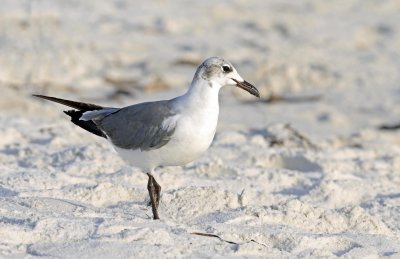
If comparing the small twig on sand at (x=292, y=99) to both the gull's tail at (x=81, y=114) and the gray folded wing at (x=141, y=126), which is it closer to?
the gull's tail at (x=81, y=114)

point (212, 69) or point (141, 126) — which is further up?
point (212, 69)

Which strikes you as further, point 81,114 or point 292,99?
point 292,99

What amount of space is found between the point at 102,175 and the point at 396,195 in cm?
183

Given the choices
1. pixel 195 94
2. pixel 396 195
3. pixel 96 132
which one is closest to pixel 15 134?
pixel 96 132

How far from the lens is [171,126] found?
470cm

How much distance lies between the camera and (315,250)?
13.9 feet

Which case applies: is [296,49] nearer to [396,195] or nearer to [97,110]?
[396,195]

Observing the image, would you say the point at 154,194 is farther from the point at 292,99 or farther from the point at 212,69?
the point at 292,99

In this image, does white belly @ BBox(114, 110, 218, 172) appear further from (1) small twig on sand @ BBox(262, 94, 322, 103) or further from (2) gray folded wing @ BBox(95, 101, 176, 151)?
(1) small twig on sand @ BBox(262, 94, 322, 103)

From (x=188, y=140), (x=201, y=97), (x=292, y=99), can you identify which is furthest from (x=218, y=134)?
(x=188, y=140)

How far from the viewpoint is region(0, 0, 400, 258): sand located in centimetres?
431

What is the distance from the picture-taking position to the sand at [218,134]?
4309 mm

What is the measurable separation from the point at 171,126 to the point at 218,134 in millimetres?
2599

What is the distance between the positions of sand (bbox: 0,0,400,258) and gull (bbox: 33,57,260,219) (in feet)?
0.99
